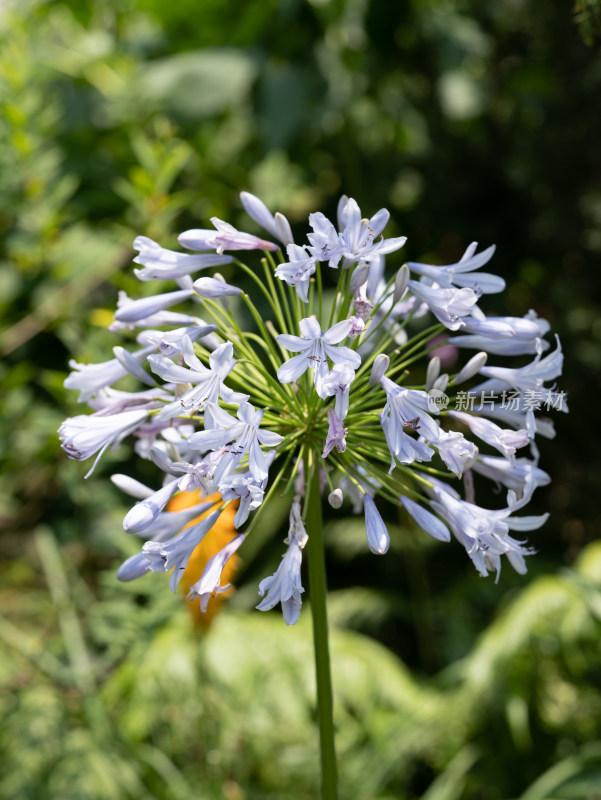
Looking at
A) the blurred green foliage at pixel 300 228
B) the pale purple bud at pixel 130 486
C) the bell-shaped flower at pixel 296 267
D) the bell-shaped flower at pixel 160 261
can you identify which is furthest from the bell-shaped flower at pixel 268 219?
the blurred green foliage at pixel 300 228

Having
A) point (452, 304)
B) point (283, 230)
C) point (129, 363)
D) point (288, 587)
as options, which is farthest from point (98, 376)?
point (452, 304)

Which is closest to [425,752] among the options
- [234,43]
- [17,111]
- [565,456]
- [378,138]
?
[565,456]

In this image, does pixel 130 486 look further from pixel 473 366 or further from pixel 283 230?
pixel 473 366

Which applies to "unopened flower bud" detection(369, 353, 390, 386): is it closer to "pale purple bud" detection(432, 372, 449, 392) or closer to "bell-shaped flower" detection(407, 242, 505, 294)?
"pale purple bud" detection(432, 372, 449, 392)

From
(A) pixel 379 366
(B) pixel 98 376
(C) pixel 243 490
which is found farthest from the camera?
(B) pixel 98 376

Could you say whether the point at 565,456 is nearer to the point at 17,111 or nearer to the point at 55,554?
A: the point at 55,554

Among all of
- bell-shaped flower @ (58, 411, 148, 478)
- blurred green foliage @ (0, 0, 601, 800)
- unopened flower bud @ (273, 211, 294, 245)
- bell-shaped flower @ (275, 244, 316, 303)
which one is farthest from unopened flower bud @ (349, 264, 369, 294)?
blurred green foliage @ (0, 0, 601, 800)

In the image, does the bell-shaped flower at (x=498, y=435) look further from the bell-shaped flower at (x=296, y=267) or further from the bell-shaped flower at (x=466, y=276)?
the bell-shaped flower at (x=296, y=267)
